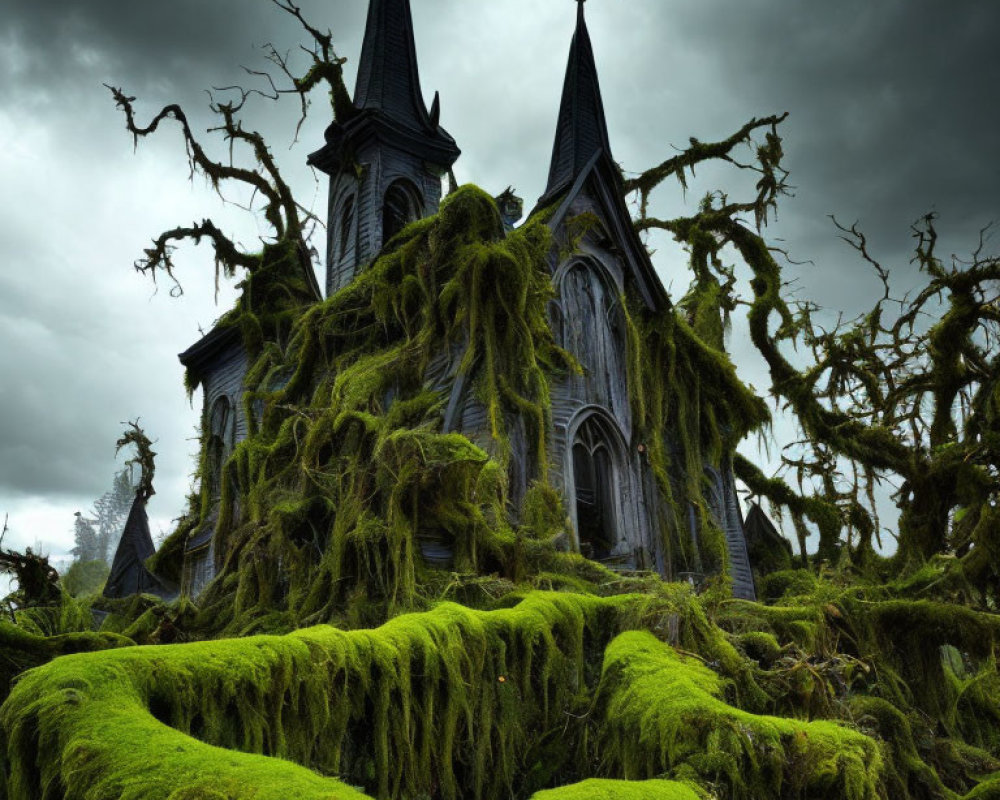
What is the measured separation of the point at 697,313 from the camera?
21.7 metres

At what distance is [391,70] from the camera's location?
24.8m

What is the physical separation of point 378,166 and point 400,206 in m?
1.14

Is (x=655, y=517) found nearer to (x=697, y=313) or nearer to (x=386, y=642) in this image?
(x=697, y=313)

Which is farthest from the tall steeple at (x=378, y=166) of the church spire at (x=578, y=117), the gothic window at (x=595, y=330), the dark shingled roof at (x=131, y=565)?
the dark shingled roof at (x=131, y=565)

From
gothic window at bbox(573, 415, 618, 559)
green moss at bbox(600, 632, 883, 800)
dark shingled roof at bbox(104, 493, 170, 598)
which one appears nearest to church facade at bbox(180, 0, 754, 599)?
gothic window at bbox(573, 415, 618, 559)

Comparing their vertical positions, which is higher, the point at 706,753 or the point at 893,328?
the point at 893,328

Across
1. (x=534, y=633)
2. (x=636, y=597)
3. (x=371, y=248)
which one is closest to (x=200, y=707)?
(x=534, y=633)

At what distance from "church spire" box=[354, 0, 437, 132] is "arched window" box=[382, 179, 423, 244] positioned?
1886mm

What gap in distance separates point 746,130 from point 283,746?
19878 millimetres

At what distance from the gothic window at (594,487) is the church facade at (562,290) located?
24 mm

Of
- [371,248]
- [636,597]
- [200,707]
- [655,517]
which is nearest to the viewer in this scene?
[200,707]

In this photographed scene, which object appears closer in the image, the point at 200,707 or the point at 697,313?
the point at 200,707

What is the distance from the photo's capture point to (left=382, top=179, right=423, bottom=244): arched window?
72.7 feet

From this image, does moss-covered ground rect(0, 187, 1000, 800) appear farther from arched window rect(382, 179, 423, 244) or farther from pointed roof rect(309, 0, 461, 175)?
pointed roof rect(309, 0, 461, 175)
